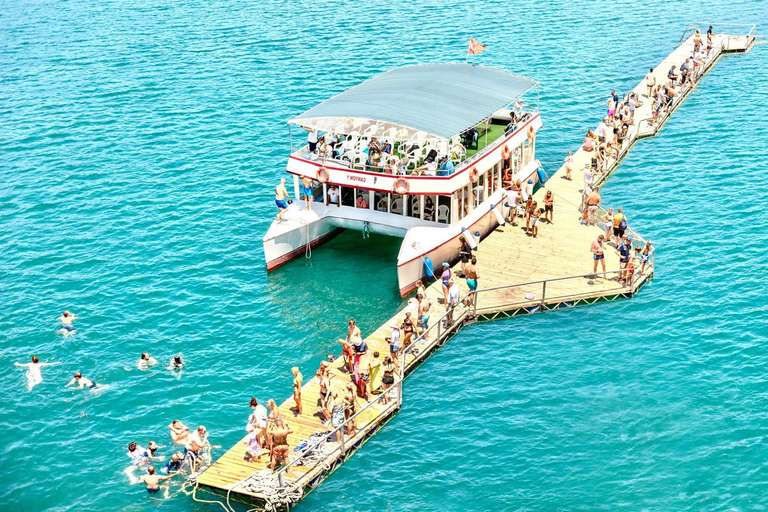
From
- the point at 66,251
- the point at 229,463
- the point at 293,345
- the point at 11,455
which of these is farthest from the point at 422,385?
the point at 66,251

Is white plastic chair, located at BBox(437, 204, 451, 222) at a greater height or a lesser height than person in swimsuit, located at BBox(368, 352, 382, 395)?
greater

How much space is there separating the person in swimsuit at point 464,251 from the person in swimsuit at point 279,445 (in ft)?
48.2

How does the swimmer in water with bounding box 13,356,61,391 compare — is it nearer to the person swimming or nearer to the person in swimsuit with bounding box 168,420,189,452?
the person swimming

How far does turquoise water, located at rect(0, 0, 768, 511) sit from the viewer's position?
3803cm

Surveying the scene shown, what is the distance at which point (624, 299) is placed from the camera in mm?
48156

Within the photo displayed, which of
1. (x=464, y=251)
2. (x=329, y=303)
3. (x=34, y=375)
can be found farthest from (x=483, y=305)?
(x=34, y=375)

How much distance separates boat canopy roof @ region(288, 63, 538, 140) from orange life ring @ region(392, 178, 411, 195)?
237 cm

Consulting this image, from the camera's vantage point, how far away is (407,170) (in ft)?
164

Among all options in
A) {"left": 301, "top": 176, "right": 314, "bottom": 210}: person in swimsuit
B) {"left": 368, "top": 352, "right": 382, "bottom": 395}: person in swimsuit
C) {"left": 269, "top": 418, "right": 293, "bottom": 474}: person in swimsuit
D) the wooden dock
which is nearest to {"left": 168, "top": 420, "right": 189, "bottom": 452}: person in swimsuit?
the wooden dock

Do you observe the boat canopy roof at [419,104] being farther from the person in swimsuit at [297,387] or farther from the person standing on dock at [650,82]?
the person standing on dock at [650,82]

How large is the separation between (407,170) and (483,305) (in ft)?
27.6

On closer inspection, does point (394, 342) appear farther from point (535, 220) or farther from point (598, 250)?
point (535, 220)

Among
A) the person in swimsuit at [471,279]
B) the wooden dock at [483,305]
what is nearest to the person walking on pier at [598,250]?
the wooden dock at [483,305]

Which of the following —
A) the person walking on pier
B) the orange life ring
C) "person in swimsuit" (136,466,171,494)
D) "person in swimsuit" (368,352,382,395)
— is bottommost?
"person in swimsuit" (136,466,171,494)
